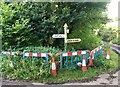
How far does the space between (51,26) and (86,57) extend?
2.48m

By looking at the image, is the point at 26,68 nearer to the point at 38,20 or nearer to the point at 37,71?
the point at 37,71

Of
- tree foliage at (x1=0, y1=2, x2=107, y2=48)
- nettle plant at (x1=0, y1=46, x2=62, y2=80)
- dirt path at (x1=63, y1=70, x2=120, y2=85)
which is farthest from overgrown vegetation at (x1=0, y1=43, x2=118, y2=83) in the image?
tree foliage at (x1=0, y1=2, x2=107, y2=48)

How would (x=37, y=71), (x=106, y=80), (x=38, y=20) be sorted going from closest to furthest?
(x=106, y=80) → (x=37, y=71) → (x=38, y=20)

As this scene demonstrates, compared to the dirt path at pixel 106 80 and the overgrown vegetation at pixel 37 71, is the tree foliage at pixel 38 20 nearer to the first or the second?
the overgrown vegetation at pixel 37 71

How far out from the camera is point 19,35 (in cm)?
994

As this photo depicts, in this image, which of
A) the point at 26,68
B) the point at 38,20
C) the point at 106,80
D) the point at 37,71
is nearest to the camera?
the point at 106,80

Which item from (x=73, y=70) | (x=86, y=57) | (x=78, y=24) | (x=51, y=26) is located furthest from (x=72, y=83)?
(x=78, y=24)

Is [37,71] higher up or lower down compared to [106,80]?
higher up

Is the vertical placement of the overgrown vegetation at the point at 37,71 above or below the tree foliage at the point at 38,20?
below

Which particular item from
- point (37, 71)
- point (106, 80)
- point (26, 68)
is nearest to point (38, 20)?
point (26, 68)

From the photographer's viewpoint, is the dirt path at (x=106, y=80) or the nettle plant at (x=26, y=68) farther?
the nettle plant at (x=26, y=68)

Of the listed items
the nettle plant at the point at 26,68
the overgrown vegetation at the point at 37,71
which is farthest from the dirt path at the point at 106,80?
the nettle plant at the point at 26,68

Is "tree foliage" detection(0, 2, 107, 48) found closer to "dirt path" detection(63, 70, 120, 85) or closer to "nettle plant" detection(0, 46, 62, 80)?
"nettle plant" detection(0, 46, 62, 80)

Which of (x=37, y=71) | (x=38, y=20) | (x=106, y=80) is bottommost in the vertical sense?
(x=106, y=80)
